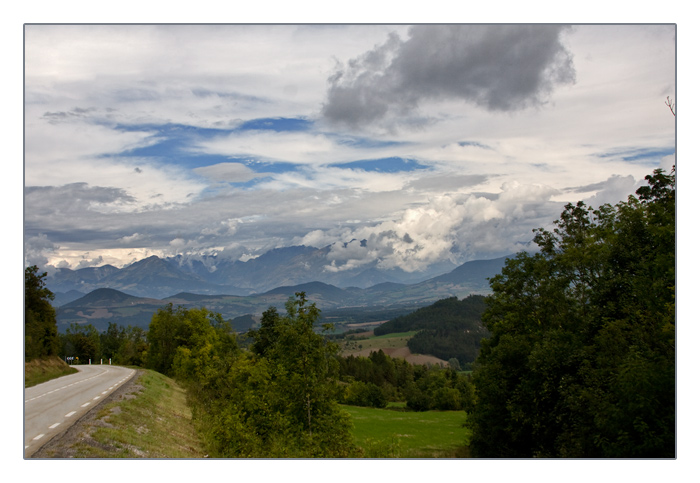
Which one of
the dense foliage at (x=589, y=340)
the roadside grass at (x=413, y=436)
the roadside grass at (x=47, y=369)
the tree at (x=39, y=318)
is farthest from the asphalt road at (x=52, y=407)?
the dense foliage at (x=589, y=340)

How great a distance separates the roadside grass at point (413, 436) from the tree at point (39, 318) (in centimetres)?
1538

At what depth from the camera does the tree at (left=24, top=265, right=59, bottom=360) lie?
2034 cm

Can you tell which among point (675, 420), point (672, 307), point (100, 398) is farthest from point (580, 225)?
point (100, 398)

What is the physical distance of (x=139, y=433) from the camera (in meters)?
19.7

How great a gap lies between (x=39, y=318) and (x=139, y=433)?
653 inches

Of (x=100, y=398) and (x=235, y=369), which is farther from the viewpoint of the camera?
(x=235, y=369)

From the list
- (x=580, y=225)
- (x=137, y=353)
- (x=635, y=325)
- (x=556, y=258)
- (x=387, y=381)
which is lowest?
(x=387, y=381)

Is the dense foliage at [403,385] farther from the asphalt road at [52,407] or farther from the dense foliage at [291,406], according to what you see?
the dense foliage at [291,406]

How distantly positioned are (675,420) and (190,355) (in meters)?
54.5

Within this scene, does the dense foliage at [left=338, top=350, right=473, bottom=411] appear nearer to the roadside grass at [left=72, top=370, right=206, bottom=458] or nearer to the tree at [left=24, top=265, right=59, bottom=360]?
the tree at [left=24, top=265, right=59, bottom=360]

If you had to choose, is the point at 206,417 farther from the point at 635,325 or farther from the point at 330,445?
the point at 635,325

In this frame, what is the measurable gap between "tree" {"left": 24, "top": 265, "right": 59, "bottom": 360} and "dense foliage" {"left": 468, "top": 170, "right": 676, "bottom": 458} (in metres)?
22.8

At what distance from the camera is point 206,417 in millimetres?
28562

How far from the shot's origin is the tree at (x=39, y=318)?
20.3 m
